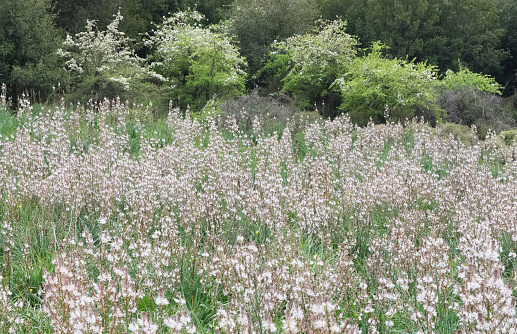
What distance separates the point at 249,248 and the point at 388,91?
40.5 ft

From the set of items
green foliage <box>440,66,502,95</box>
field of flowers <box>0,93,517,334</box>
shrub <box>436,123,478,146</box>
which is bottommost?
Answer: field of flowers <box>0,93,517,334</box>

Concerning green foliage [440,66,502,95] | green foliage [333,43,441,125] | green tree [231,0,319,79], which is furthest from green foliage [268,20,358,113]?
green tree [231,0,319,79]

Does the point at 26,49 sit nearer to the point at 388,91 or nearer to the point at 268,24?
the point at 388,91

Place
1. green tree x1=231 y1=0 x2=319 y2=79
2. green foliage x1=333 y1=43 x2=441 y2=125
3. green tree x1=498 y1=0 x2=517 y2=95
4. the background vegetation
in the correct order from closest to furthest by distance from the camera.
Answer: green foliage x1=333 y1=43 x2=441 y2=125 < the background vegetation < green tree x1=231 y1=0 x2=319 y2=79 < green tree x1=498 y1=0 x2=517 y2=95

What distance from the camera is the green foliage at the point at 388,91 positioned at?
44.4 ft

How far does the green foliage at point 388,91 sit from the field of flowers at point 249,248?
5.98m

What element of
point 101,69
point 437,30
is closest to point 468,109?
point 437,30

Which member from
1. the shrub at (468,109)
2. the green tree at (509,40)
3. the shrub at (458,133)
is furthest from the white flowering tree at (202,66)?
the green tree at (509,40)

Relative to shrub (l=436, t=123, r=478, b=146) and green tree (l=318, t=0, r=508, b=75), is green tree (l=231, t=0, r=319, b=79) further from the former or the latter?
shrub (l=436, t=123, r=478, b=146)

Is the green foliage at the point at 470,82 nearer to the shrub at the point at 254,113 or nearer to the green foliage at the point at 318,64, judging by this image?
the green foliage at the point at 318,64

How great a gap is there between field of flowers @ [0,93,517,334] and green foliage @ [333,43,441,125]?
5984mm

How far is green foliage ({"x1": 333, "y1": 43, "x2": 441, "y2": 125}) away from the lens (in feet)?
44.4

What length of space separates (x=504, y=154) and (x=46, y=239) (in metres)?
8.98

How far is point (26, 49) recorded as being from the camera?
14.1 m
